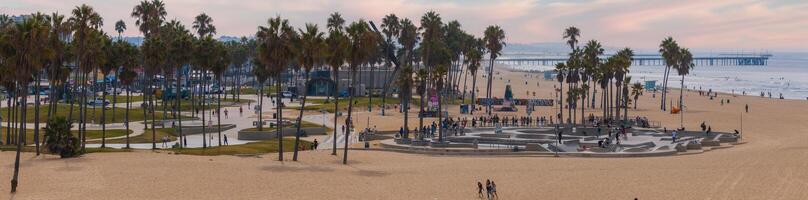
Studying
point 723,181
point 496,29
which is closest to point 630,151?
point 723,181

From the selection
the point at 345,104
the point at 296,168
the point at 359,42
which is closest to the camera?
the point at 296,168

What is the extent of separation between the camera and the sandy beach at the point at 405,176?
3803cm

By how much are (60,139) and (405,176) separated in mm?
22060

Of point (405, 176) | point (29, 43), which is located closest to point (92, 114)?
point (29, 43)

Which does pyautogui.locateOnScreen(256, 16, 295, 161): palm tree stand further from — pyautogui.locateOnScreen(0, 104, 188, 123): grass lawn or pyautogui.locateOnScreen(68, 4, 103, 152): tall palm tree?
pyautogui.locateOnScreen(0, 104, 188, 123): grass lawn

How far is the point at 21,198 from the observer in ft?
111

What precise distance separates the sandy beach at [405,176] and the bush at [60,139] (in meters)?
0.71

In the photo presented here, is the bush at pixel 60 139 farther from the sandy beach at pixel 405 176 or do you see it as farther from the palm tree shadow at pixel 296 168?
the palm tree shadow at pixel 296 168

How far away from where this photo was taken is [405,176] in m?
45.2

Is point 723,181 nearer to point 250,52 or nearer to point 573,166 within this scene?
point 573,166

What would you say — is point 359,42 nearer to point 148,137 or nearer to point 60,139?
point 60,139

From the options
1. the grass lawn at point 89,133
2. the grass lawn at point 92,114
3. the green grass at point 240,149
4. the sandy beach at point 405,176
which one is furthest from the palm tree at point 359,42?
the grass lawn at point 92,114

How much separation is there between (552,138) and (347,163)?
75.8 feet

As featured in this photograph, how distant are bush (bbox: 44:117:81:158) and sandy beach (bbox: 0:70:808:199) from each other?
2.34 feet
